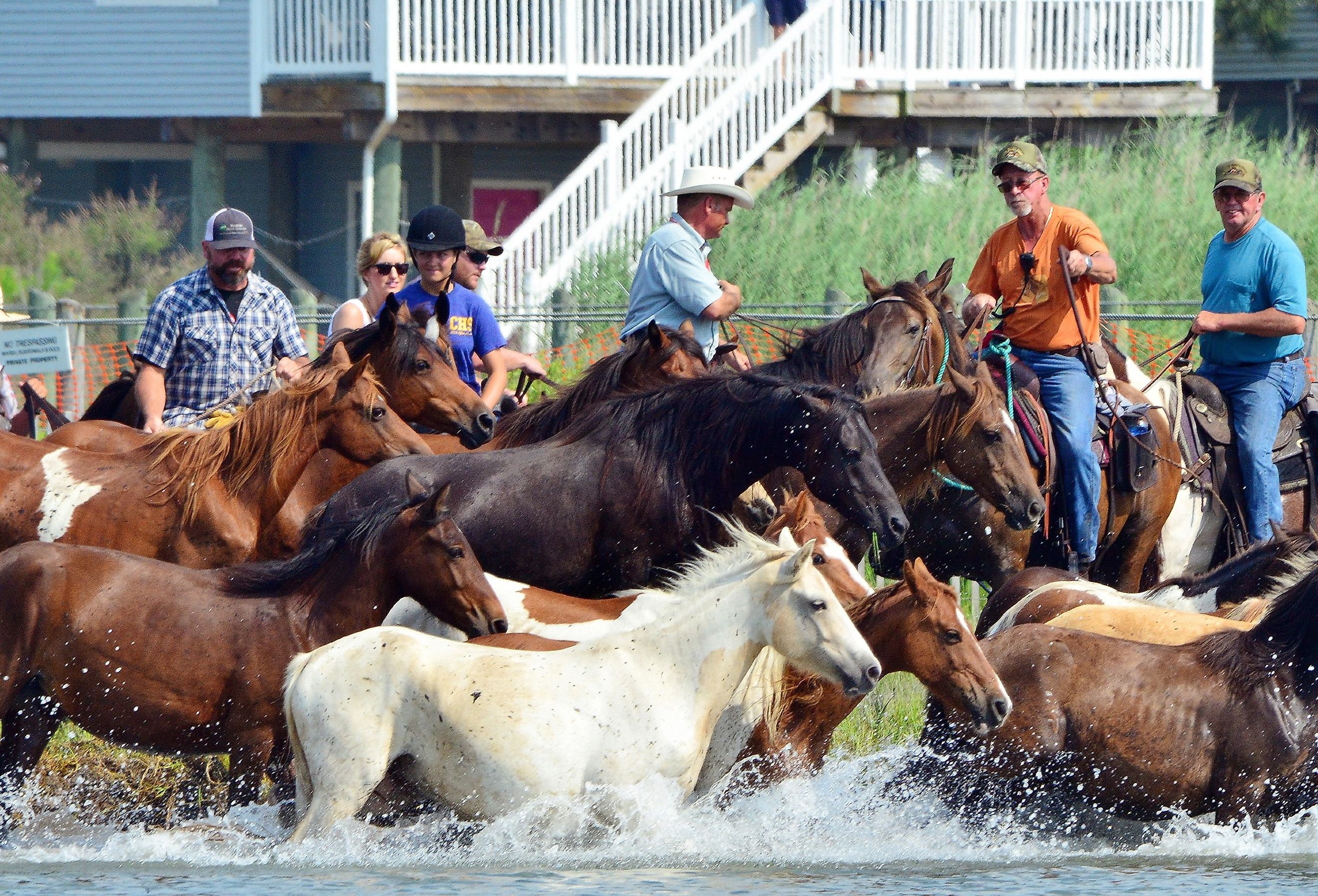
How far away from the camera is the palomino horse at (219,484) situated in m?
8.52

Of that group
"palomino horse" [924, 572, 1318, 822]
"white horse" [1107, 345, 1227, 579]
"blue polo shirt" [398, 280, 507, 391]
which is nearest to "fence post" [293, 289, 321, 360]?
"blue polo shirt" [398, 280, 507, 391]

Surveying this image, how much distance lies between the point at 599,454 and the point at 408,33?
14.1m

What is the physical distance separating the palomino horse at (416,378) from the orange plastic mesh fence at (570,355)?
4.38m

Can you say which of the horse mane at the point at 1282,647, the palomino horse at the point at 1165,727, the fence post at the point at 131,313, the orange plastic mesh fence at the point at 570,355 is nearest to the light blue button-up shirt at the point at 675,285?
the palomino horse at the point at 1165,727

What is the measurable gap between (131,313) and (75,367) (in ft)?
2.14

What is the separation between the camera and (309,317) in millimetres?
15391

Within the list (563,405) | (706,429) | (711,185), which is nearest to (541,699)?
(706,429)

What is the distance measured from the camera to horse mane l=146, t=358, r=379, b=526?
28.0 ft

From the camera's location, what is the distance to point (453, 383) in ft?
29.8

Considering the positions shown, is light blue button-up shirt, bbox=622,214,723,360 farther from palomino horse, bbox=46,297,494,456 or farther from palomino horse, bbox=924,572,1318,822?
palomino horse, bbox=924,572,1318,822

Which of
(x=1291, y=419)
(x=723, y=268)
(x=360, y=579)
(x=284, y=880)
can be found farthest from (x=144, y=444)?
(x=723, y=268)

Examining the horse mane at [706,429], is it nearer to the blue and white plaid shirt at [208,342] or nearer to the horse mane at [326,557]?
the horse mane at [326,557]

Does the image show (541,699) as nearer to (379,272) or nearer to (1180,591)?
(1180,591)

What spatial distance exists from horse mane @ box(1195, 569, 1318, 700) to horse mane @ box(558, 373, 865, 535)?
66.2 inches
